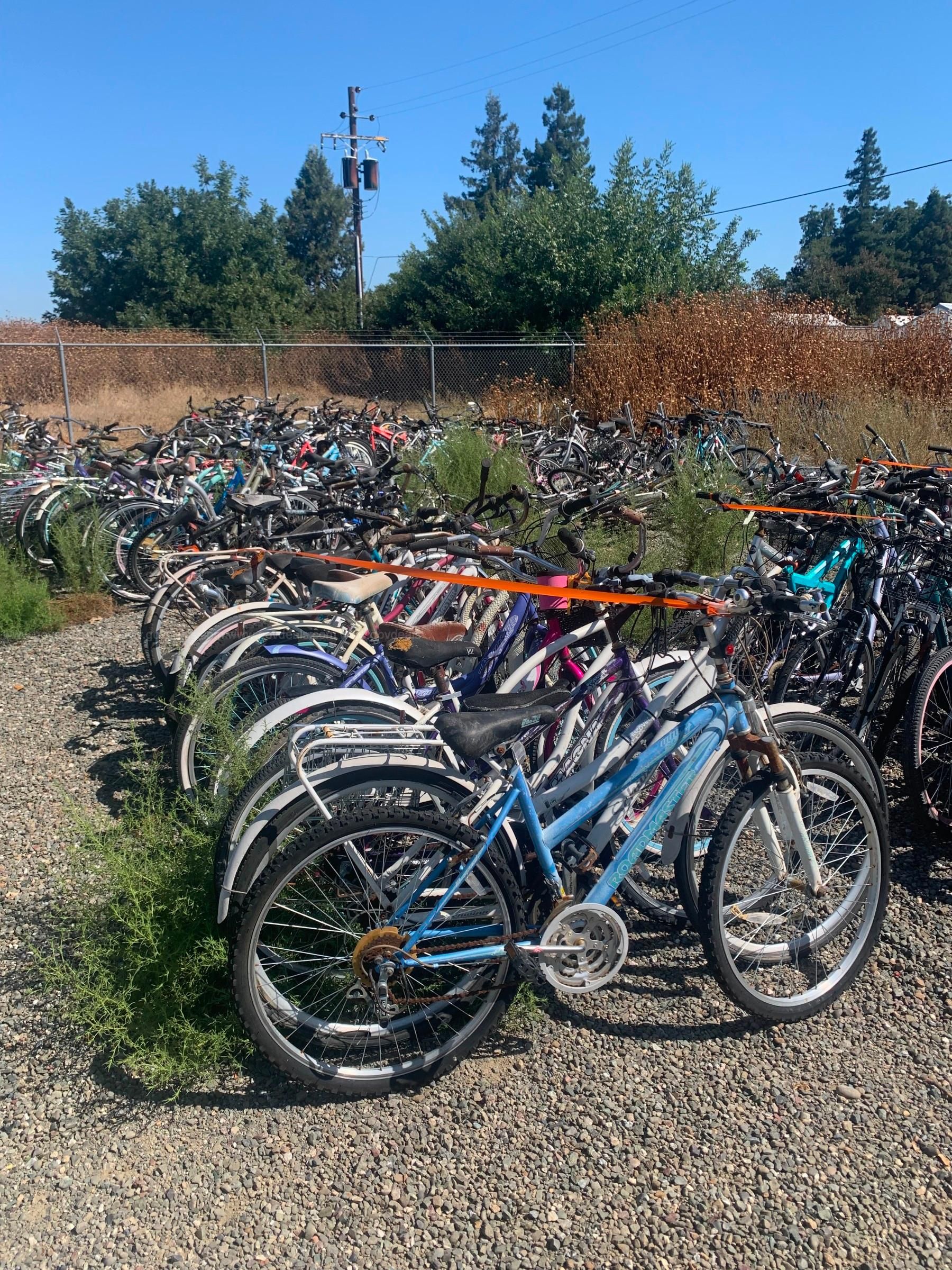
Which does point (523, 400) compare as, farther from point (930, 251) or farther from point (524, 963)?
point (930, 251)

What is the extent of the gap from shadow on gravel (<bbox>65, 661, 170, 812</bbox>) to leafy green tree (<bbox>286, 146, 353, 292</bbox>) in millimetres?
48152

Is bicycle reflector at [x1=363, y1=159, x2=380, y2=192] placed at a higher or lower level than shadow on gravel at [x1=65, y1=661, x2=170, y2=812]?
higher

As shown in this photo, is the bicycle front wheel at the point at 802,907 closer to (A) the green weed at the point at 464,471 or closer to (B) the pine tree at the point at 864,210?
(A) the green weed at the point at 464,471

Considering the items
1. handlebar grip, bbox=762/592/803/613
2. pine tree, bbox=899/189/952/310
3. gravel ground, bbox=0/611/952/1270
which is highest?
pine tree, bbox=899/189/952/310

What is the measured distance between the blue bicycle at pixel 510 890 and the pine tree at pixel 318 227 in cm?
5106

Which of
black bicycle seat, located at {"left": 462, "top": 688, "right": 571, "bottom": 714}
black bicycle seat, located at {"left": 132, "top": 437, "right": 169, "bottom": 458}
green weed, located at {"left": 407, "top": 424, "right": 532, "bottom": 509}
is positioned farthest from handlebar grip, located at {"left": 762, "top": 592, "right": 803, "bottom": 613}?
black bicycle seat, located at {"left": 132, "top": 437, "right": 169, "bottom": 458}

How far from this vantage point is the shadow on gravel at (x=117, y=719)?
405 cm

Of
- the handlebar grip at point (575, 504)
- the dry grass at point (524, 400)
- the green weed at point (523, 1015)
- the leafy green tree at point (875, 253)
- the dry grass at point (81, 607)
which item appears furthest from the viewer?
the leafy green tree at point (875, 253)

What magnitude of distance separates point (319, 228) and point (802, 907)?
177 feet

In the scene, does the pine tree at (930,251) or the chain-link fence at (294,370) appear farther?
the pine tree at (930,251)

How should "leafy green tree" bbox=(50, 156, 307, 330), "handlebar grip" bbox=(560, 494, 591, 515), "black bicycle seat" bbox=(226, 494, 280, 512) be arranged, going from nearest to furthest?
"handlebar grip" bbox=(560, 494, 591, 515) < "black bicycle seat" bbox=(226, 494, 280, 512) < "leafy green tree" bbox=(50, 156, 307, 330)

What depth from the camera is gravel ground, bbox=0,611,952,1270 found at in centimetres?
192

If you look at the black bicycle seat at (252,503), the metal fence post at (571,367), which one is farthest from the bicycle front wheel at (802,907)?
the metal fence post at (571,367)

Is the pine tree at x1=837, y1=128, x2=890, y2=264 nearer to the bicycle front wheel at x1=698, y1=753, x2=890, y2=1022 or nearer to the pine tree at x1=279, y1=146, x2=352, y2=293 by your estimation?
the pine tree at x1=279, y1=146, x2=352, y2=293
